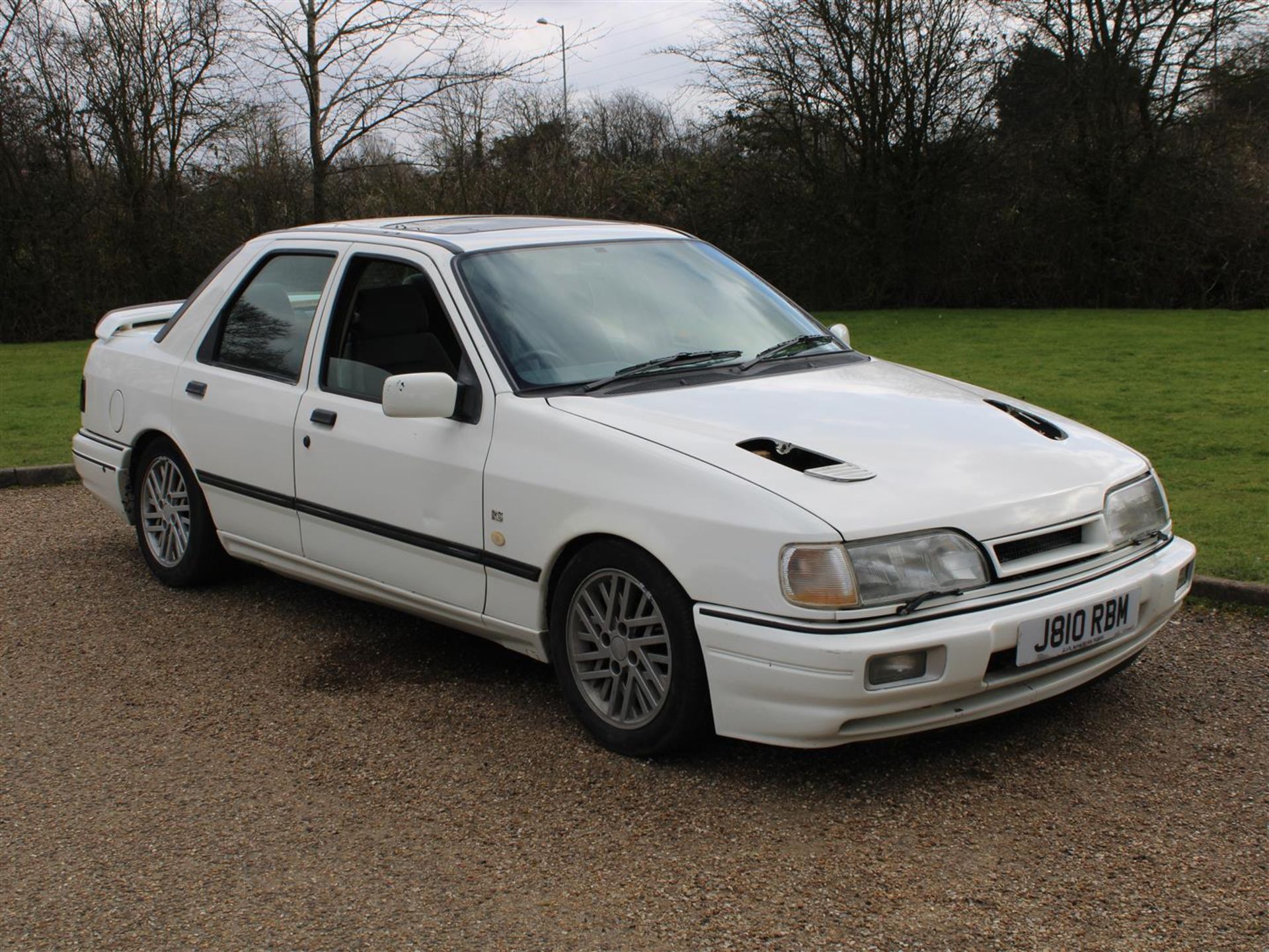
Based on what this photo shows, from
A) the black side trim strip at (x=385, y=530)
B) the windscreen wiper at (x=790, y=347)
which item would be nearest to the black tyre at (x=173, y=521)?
the black side trim strip at (x=385, y=530)

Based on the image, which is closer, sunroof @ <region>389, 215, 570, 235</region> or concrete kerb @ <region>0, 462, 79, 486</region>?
sunroof @ <region>389, 215, 570, 235</region>

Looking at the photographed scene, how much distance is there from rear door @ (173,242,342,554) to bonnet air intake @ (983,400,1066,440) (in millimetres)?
2685

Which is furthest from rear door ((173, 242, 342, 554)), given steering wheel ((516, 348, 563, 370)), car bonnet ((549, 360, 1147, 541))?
car bonnet ((549, 360, 1147, 541))

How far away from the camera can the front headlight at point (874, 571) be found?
3650mm

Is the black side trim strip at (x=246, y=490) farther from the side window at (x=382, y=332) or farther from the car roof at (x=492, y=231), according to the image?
the car roof at (x=492, y=231)

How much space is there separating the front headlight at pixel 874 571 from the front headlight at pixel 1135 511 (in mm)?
688

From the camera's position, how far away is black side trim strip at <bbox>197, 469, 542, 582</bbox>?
14.5 ft

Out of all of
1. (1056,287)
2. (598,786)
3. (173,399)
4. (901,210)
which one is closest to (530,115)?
(901,210)

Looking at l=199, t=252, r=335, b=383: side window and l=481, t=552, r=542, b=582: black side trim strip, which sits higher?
l=199, t=252, r=335, b=383: side window

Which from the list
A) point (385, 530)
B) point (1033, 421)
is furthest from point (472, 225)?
point (1033, 421)

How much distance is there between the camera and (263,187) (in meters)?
23.7

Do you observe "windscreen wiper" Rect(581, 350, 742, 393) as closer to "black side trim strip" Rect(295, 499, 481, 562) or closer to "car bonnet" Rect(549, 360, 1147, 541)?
"car bonnet" Rect(549, 360, 1147, 541)

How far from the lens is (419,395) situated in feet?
14.6

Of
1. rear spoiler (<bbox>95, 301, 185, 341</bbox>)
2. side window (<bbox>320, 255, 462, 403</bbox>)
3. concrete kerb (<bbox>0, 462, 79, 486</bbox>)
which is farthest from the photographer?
concrete kerb (<bbox>0, 462, 79, 486</bbox>)
